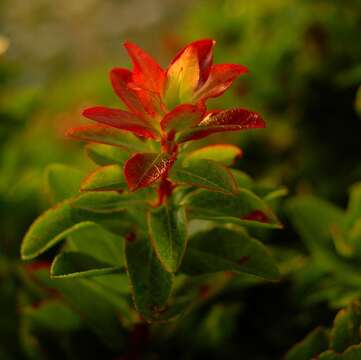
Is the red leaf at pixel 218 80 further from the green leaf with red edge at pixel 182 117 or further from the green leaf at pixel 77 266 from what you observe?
the green leaf at pixel 77 266

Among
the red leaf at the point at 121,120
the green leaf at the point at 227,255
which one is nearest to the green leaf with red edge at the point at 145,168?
the red leaf at the point at 121,120

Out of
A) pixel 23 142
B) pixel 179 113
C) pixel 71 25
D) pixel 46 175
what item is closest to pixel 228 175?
pixel 179 113

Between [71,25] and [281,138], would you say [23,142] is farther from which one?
[71,25]

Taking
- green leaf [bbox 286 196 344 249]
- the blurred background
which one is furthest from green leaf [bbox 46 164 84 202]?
green leaf [bbox 286 196 344 249]

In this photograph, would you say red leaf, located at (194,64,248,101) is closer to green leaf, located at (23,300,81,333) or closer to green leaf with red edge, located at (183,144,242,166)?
green leaf with red edge, located at (183,144,242,166)

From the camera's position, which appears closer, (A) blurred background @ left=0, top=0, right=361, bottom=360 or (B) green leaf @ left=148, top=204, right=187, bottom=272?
(B) green leaf @ left=148, top=204, right=187, bottom=272

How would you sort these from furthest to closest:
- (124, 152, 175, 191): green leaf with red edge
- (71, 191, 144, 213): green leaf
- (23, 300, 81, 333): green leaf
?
(23, 300, 81, 333): green leaf, (71, 191, 144, 213): green leaf, (124, 152, 175, 191): green leaf with red edge
